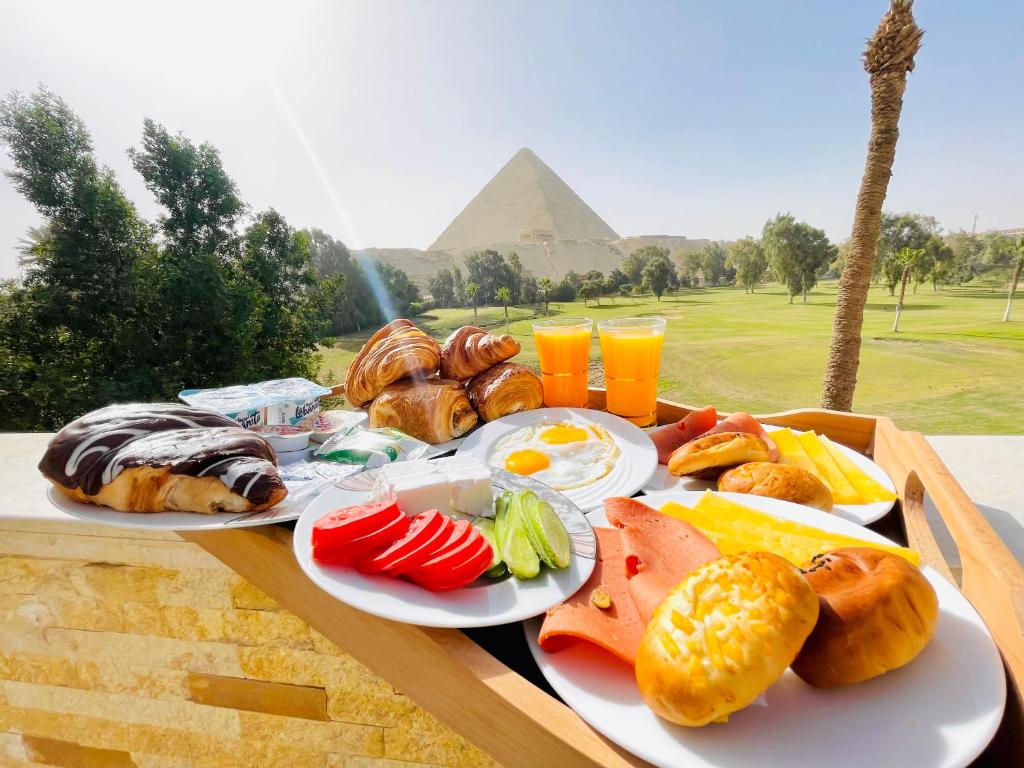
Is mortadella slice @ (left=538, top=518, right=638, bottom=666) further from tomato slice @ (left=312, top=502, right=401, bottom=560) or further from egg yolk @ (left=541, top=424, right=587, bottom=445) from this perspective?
egg yolk @ (left=541, top=424, right=587, bottom=445)

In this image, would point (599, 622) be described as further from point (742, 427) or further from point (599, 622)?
point (742, 427)

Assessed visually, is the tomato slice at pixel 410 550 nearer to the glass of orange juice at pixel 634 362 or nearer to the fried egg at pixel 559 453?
the fried egg at pixel 559 453

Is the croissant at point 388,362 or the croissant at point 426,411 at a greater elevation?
the croissant at point 388,362

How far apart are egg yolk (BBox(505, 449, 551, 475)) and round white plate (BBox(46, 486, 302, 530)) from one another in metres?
0.47

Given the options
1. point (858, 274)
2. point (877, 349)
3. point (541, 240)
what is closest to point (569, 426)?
point (858, 274)

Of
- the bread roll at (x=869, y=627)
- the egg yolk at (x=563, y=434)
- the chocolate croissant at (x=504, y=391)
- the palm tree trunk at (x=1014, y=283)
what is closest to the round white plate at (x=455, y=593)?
the bread roll at (x=869, y=627)

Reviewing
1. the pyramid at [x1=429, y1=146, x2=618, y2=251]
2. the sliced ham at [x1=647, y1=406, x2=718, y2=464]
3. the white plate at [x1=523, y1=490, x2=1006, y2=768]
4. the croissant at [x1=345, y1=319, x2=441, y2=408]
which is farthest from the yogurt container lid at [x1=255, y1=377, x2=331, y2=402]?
the pyramid at [x1=429, y1=146, x2=618, y2=251]

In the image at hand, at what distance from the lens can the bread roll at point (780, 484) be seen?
85cm

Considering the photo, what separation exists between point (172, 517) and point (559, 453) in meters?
0.74

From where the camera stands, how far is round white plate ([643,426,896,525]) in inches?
32.8

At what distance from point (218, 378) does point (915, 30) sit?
583 inches

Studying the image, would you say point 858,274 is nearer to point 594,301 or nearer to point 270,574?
point 270,574

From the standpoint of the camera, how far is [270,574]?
0.76m

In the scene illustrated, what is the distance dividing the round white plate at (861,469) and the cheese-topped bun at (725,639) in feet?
1.55
